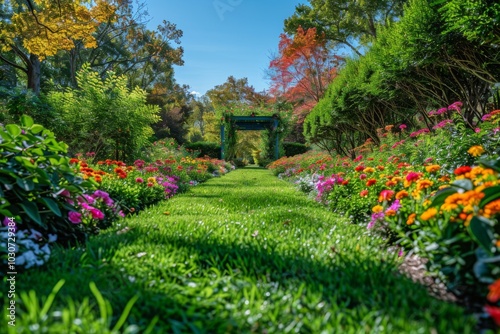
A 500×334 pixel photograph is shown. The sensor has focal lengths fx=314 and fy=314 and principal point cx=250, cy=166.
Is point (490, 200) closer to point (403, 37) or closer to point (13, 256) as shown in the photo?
point (13, 256)

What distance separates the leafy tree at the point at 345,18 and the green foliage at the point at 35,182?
19.9 m

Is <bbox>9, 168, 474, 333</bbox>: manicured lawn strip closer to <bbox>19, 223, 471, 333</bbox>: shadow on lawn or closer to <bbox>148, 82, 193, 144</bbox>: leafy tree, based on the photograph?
<bbox>19, 223, 471, 333</bbox>: shadow on lawn

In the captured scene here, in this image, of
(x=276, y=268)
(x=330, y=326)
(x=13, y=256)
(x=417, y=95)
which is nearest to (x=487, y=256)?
(x=330, y=326)

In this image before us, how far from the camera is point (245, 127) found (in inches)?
806

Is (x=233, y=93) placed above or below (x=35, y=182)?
above

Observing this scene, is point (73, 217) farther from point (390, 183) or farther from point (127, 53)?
point (127, 53)

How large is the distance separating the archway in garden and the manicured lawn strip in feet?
54.7

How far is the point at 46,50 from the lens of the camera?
12.3 meters

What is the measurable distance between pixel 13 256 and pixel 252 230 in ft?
5.67

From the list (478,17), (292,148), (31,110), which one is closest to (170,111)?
(292,148)

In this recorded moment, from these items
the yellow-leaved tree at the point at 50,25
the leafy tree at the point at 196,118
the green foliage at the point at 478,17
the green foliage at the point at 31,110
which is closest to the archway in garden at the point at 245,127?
the yellow-leaved tree at the point at 50,25

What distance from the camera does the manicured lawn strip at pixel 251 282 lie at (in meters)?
1.30

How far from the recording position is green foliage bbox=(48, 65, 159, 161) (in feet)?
23.5

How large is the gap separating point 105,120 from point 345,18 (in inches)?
744
